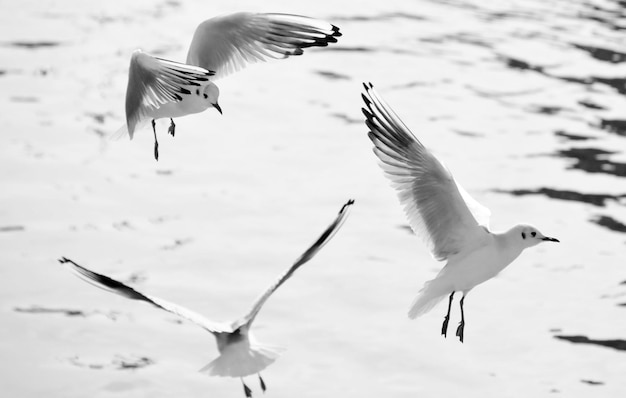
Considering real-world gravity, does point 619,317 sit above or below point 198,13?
below

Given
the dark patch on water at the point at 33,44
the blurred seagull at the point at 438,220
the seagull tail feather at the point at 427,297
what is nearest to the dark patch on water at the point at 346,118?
the dark patch on water at the point at 33,44

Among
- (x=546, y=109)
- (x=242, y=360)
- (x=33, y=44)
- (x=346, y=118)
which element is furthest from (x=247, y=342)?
(x=33, y=44)

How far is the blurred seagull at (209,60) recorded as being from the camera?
131 inches

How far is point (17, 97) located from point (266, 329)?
14.0 feet

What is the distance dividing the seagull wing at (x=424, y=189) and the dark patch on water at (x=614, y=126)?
28.1 ft

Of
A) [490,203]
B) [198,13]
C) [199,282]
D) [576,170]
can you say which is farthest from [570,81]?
[199,282]

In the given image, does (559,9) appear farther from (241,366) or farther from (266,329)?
(241,366)

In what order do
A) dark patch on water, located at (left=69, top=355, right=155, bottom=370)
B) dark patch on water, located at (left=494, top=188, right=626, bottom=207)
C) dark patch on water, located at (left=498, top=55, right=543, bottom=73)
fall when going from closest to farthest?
1. dark patch on water, located at (left=69, top=355, right=155, bottom=370)
2. dark patch on water, located at (left=494, top=188, right=626, bottom=207)
3. dark patch on water, located at (left=498, top=55, right=543, bottom=73)

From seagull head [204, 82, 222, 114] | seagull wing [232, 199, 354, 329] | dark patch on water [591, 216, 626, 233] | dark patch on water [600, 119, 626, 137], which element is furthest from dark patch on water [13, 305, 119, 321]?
seagull head [204, 82, 222, 114]

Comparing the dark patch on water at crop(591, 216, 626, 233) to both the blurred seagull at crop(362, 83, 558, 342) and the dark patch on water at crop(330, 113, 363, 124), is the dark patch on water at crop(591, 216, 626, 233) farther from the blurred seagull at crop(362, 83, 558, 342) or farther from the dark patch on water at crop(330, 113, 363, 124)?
the blurred seagull at crop(362, 83, 558, 342)

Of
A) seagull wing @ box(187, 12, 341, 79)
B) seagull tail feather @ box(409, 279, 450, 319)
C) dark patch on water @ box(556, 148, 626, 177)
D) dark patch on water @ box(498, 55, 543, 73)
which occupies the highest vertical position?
seagull wing @ box(187, 12, 341, 79)

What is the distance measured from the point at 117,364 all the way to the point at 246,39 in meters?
5.66

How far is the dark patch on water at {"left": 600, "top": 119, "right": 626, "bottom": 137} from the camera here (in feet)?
40.9

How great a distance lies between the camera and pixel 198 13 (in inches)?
575
